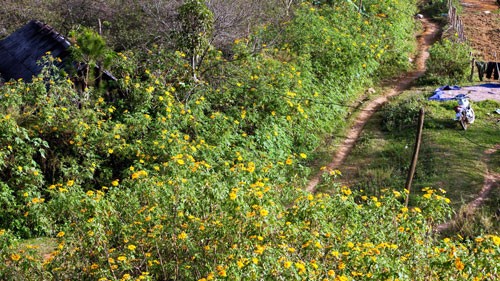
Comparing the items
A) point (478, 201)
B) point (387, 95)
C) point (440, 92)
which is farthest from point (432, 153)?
point (387, 95)

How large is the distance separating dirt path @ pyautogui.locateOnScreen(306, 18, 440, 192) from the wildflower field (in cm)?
45

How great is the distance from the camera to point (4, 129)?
9789 mm

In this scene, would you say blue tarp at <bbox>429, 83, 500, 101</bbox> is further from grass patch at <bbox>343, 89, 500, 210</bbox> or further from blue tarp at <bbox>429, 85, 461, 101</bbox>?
grass patch at <bbox>343, 89, 500, 210</bbox>

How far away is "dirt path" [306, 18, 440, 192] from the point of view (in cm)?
1355

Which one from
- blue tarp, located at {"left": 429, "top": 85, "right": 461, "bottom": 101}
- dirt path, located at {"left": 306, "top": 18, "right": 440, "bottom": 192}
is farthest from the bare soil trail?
blue tarp, located at {"left": 429, "top": 85, "right": 461, "bottom": 101}

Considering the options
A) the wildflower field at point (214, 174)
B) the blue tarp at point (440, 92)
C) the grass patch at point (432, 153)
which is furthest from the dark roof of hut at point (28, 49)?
the blue tarp at point (440, 92)

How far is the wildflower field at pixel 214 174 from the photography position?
236 inches

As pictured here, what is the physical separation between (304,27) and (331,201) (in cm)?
1142

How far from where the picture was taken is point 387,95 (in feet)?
58.3

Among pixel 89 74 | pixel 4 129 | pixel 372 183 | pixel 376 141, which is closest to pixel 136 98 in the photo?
pixel 89 74

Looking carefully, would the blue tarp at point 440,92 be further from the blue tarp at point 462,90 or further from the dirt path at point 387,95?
the dirt path at point 387,95

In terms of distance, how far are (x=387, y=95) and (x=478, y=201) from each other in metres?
6.93

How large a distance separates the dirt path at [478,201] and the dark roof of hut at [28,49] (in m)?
8.34

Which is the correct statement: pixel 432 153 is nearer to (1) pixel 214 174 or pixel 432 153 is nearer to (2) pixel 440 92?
(2) pixel 440 92
